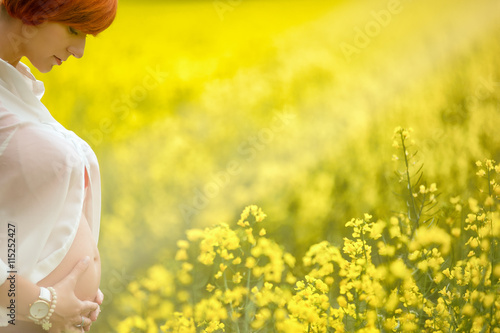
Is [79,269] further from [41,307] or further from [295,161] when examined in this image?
[295,161]

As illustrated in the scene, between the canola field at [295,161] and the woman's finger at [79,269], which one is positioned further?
the canola field at [295,161]

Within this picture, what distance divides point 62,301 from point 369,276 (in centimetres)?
77

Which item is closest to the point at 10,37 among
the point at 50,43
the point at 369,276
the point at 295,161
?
the point at 50,43

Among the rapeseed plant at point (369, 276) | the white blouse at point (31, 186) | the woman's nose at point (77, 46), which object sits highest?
the woman's nose at point (77, 46)

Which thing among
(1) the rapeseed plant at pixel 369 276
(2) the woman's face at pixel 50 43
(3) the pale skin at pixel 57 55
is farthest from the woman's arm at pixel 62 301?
(1) the rapeseed plant at pixel 369 276

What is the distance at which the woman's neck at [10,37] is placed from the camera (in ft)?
2.77

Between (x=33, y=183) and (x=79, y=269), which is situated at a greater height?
(x=33, y=183)

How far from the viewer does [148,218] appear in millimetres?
1498

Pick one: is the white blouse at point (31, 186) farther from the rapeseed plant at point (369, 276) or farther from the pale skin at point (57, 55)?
the rapeseed plant at point (369, 276)

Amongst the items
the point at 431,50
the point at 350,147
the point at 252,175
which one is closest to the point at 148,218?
the point at 252,175

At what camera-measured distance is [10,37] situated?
2.81 ft

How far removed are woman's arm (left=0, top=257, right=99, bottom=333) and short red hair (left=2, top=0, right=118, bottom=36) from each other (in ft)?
1.29

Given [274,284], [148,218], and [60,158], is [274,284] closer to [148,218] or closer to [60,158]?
[148,218]

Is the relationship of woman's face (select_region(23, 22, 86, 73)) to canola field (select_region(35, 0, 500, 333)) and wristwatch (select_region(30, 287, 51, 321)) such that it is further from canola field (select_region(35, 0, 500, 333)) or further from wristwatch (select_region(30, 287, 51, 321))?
canola field (select_region(35, 0, 500, 333))
